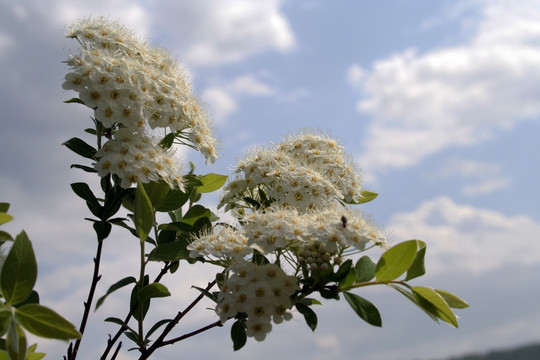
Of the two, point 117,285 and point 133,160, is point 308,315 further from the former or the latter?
point 133,160

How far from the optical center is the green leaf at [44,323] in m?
1.77

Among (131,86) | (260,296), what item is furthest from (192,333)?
(131,86)

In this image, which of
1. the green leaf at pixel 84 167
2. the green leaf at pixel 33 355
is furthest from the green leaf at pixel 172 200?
the green leaf at pixel 33 355

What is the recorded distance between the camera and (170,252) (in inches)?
94.2

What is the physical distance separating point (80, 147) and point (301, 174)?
97 cm

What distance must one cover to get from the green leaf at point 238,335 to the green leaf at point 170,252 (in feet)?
1.13

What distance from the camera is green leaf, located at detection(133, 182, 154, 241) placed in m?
2.20

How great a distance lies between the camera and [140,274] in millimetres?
2410

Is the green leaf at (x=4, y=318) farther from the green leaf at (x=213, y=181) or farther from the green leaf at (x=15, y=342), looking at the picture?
the green leaf at (x=213, y=181)

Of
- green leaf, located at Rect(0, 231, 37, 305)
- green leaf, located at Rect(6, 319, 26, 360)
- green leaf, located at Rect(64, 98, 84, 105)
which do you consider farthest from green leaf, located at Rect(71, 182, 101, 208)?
green leaf, located at Rect(6, 319, 26, 360)

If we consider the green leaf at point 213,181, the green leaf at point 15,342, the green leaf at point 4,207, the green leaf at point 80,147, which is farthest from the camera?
the green leaf at point 213,181

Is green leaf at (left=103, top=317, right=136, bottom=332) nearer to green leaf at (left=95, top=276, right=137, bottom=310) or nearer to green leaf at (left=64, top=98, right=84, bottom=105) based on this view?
green leaf at (left=95, top=276, right=137, bottom=310)

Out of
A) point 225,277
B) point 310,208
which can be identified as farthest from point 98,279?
point 310,208

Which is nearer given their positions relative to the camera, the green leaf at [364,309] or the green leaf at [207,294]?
the green leaf at [364,309]
